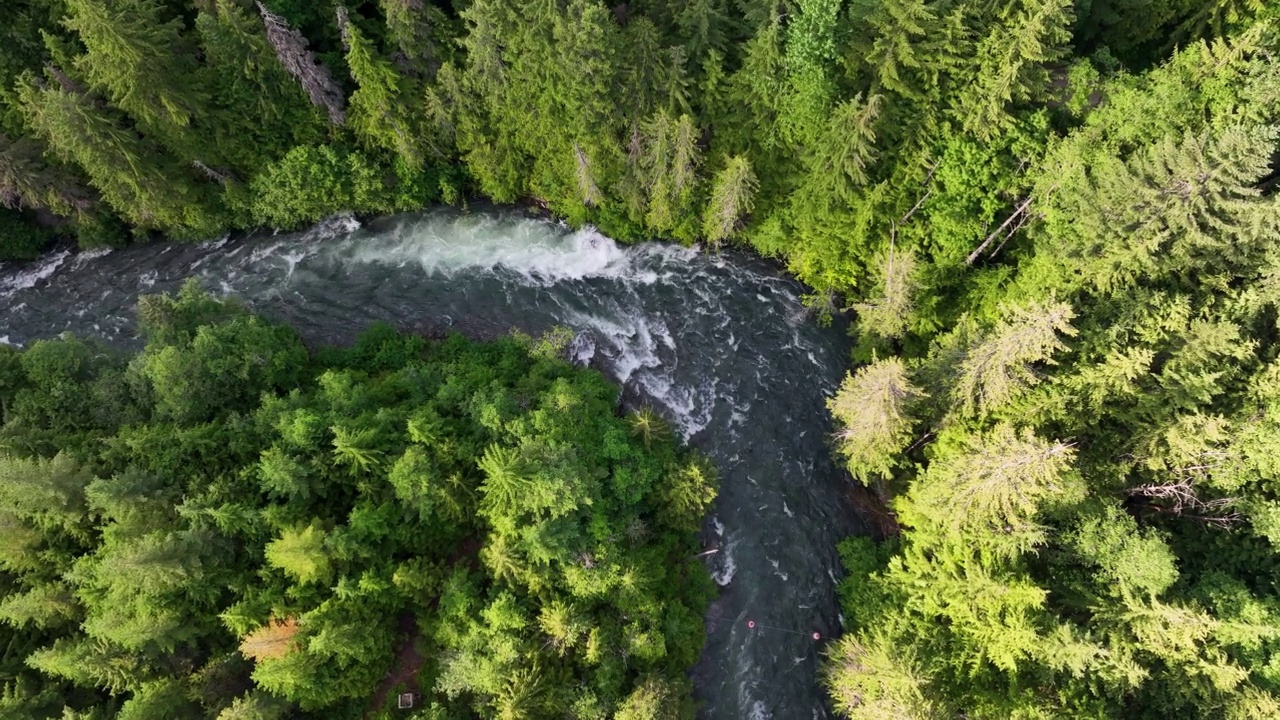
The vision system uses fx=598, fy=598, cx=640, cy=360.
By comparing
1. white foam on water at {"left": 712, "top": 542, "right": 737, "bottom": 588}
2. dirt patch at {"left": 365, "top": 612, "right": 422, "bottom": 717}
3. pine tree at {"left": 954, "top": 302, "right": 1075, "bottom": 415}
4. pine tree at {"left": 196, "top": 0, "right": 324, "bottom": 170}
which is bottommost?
white foam on water at {"left": 712, "top": 542, "right": 737, "bottom": 588}

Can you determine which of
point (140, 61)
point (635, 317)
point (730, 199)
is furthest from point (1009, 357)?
point (140, 61)

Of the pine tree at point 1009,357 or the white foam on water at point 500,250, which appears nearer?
the pine tree at point 1009,357

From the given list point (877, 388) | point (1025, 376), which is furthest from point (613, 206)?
point (1025, 376)

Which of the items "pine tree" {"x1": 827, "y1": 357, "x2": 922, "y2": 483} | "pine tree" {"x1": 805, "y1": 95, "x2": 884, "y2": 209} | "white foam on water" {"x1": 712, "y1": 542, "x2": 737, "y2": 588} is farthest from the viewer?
"white foam on water" {"x1": 712, "y1": 542, "x2": 737, "y2": 588}

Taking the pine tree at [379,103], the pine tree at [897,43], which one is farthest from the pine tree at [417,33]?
the pine tree at [897,43]

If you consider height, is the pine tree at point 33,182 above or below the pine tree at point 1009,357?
above

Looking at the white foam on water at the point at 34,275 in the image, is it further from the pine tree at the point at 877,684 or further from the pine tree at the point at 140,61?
the pine tree at the point at 877,684

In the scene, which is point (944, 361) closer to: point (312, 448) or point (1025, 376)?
point (1025, 376)

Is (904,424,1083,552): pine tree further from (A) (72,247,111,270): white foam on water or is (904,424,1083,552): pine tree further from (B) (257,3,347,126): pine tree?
(A) (72,247,111,270): white foam on water

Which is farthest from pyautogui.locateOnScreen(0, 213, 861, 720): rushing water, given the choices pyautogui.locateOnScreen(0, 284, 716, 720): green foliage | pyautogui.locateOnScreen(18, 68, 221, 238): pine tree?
pyautogui.locateOnScreen(0, 284, 716, 720): green foliage
